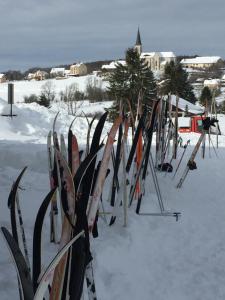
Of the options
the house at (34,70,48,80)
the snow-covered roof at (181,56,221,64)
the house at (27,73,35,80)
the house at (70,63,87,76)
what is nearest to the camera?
the house at (27,73,35,80)

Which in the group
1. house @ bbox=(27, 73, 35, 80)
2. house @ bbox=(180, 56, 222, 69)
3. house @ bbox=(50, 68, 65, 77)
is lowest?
house @ bbox=(27, 73, 35, 80)

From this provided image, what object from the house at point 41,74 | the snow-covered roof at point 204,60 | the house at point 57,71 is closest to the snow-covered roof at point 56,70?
the house at point 57,71

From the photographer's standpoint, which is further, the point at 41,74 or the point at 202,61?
the point at 202,61

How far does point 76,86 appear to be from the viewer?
90.6 meters

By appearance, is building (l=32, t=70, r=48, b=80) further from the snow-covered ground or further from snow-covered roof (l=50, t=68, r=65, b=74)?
the snow-covered ground

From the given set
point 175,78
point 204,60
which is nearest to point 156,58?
point 204,60

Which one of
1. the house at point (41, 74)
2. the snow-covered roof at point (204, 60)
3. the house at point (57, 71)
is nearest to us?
the house at point (41, 74)

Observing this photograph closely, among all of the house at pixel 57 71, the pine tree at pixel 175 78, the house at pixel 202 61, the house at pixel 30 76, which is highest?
the house at pixel 202 61

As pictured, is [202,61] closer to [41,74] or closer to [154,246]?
[41,74]

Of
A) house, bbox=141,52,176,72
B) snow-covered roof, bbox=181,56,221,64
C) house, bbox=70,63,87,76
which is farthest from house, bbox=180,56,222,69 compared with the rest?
house, bbox=70,63,87,76

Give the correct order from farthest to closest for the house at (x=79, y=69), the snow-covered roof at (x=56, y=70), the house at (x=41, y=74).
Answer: the snow-covered roof at (x=56, y=70) → the house at (x=79, y=69) → the house at (x=41, y=74)

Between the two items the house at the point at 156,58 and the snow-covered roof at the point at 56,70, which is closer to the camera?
the house at the point at 156,58

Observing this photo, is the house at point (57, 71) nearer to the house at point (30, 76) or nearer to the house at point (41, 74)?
the house at point (41, 74)

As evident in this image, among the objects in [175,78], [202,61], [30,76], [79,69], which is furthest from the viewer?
[202,61]
